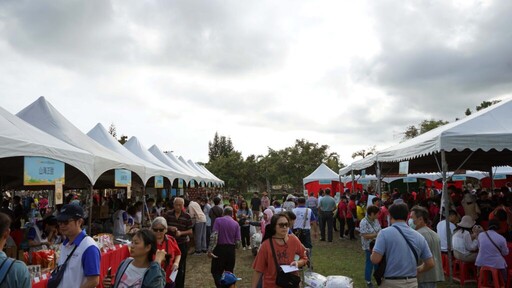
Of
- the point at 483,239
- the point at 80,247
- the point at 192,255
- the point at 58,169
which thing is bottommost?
the point at 192,255

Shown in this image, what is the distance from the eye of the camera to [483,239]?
18.4ft

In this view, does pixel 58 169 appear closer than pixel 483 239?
Yes

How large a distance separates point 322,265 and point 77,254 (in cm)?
712

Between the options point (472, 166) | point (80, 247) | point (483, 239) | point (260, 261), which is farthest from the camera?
point (472, 166)

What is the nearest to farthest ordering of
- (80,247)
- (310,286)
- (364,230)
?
(80,247) < (310,286) < (364,230)

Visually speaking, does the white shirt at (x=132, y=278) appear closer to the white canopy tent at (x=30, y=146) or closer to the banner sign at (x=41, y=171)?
the banner sign at (x=41, y=171)

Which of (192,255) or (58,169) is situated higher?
(58,169)

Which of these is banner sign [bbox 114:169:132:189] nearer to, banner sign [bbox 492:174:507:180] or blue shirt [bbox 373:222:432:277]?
blue shirt [bbox 373:222:432:277]

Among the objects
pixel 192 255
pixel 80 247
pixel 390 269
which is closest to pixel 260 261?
pixel 390 269

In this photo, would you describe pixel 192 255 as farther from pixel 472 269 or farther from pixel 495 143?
pixel 495 143

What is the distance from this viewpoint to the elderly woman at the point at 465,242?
6219 mm

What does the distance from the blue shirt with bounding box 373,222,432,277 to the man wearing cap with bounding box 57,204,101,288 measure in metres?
2.48

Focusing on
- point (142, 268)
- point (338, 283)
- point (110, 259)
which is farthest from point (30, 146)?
point (338, 283)

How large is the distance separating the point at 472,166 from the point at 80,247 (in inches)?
522
